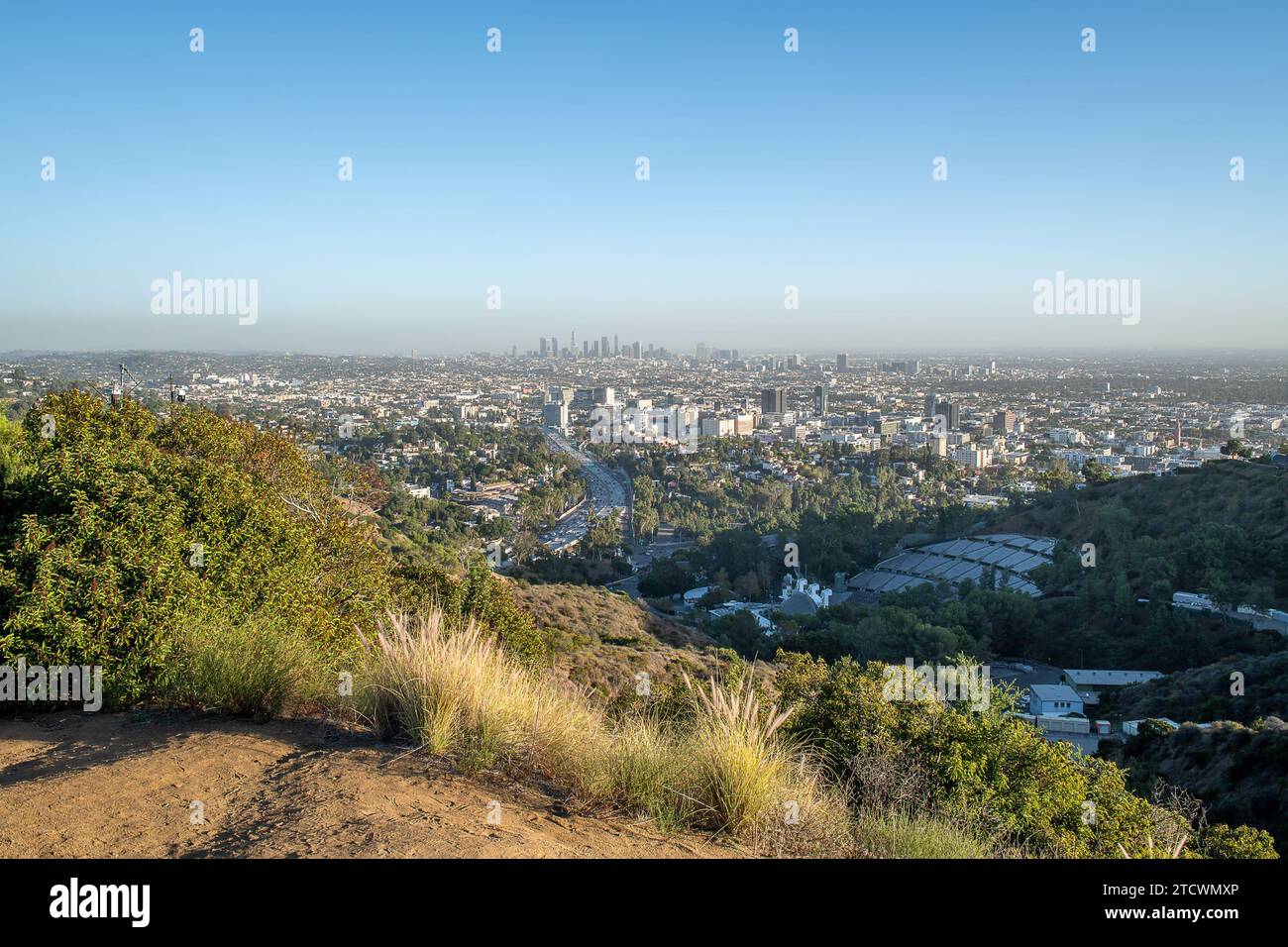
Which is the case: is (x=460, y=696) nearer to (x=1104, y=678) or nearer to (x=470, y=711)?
(x=470, y=711)

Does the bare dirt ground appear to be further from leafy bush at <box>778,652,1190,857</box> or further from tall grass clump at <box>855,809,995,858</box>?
leafy bush at <box>778,652,1190,857</box>

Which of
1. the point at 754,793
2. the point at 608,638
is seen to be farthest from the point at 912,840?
the point at 608,638

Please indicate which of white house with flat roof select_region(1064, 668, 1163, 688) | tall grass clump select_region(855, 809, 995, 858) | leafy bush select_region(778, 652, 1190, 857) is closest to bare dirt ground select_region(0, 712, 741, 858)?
tall grass clump select_region(855, 809, 995, 858)

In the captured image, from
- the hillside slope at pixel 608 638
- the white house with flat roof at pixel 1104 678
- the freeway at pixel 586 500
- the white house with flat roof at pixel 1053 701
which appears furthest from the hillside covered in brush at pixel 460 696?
the freeway at pixel 586 500

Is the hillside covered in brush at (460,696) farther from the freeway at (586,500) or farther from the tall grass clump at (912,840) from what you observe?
the freeway at (586,500)
